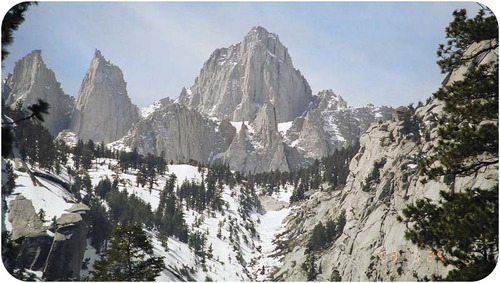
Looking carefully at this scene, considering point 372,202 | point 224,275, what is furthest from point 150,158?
point 372,202

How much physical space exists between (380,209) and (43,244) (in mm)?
56521

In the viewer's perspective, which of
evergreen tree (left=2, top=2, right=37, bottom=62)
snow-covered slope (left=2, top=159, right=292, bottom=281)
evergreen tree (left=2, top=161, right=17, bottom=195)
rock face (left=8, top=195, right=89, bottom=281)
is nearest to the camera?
evergreen tree (left=2, top=2, right=37, bottom=62)

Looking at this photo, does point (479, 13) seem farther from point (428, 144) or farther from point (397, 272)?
point (428, 144)

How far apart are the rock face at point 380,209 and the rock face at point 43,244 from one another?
37.8m

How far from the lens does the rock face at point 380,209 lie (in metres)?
66.8

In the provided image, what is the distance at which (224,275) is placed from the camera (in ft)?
278

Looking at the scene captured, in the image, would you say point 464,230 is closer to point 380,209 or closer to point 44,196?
point 44,196

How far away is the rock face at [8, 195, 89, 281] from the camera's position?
59656 millimetres

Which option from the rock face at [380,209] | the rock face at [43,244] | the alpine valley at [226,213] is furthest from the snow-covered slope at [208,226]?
the rock face at [380,209]

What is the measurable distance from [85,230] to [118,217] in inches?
915

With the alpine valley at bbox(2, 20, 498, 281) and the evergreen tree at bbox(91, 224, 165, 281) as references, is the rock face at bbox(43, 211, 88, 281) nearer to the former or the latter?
the alpine valley at bbox(2, 20, 498, 281)

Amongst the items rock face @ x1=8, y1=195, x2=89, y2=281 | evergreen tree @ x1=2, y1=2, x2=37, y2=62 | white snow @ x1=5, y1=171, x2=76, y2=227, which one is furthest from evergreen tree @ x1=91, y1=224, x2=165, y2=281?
white snow @ x1=5, y1=171, x2=76, y2=227

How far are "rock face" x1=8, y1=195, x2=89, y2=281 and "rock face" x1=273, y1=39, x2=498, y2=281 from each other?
37762 mm

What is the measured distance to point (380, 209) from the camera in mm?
84562
